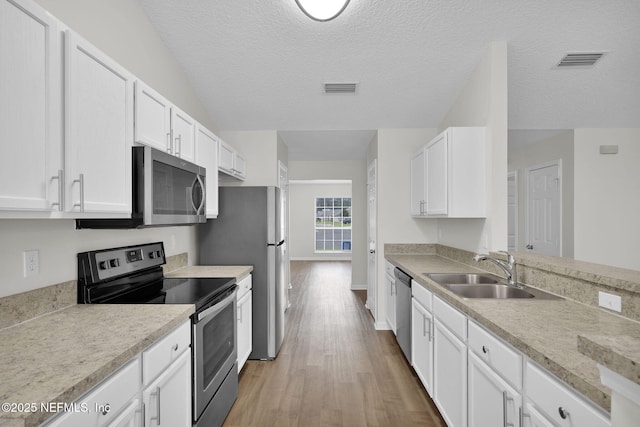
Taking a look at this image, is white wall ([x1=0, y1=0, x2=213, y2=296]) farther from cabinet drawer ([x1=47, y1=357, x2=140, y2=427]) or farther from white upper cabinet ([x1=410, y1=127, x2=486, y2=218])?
white upper cabinet ([x1=410, y1=127, x2=486, y2=218])

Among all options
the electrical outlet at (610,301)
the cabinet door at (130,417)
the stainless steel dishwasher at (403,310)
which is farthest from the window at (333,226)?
the cabinet door at (130,417)

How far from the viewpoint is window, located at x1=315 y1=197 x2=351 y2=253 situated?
32.6 ft

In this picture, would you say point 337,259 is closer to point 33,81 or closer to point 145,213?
point 145,213

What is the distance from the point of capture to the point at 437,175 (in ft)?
9.56

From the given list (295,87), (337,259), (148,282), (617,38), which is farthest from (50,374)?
(337,259)

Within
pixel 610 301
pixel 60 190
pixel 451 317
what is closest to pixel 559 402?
pixel 610 301

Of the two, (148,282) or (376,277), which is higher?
(148,282)

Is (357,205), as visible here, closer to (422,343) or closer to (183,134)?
(422,343)

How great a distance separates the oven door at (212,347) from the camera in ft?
5.65

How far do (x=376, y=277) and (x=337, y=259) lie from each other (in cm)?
587

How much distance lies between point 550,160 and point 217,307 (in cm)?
447

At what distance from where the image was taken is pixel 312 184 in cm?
991

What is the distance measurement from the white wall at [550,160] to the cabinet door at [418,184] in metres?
1.93

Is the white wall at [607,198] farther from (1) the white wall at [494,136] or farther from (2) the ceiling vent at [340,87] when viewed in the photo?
(2) the ceiling vent at [340,87]
